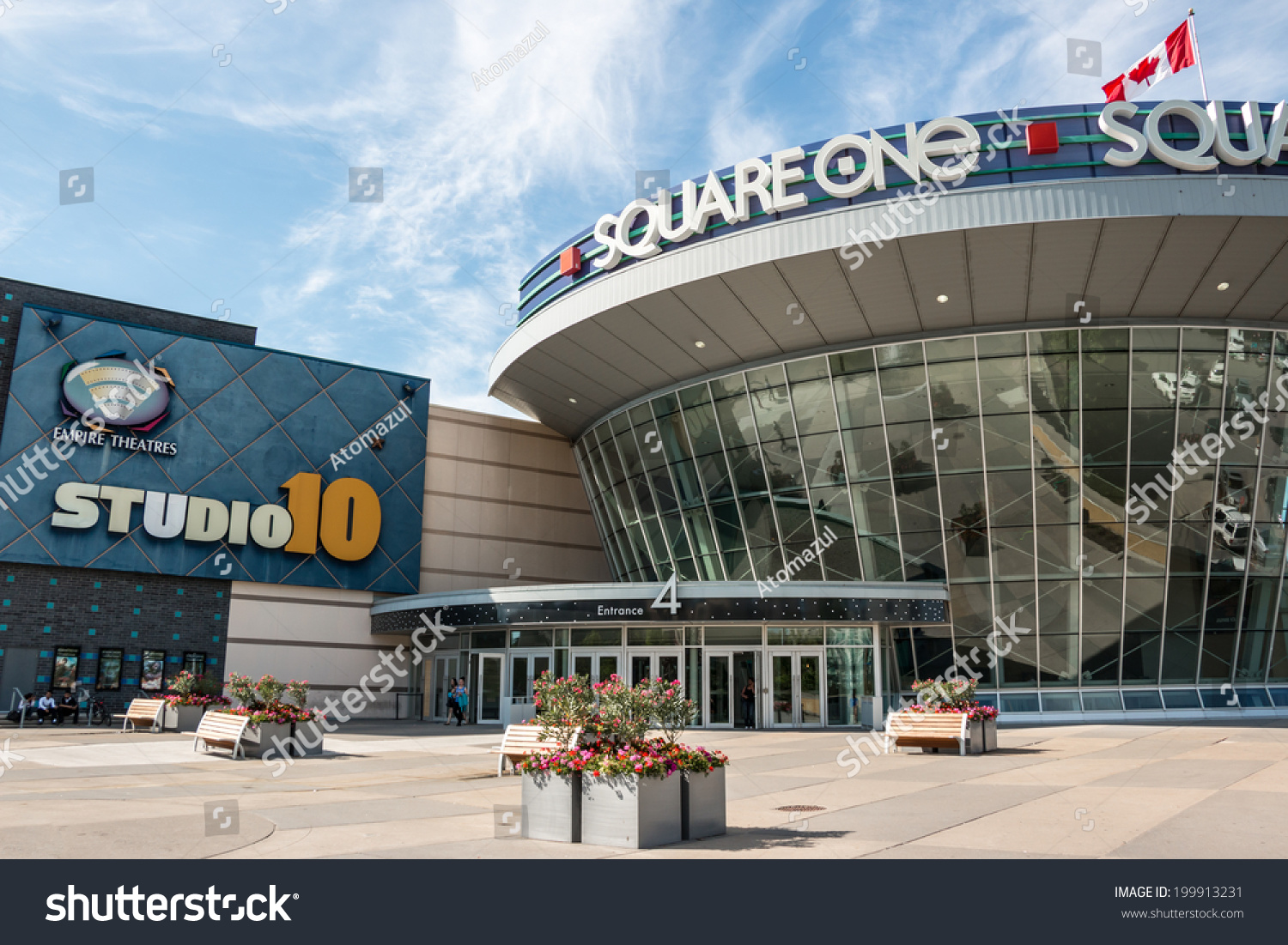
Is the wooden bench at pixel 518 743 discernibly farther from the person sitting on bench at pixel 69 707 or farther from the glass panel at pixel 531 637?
the person sitting on bench at pixel 69 707

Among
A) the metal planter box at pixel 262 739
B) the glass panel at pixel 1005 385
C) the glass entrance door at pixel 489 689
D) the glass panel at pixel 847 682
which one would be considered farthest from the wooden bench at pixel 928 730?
the glass entrance door at pixel 489 689

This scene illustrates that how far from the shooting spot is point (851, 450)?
99.1 ft

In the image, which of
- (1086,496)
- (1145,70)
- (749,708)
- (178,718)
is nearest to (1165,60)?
(1145,70)

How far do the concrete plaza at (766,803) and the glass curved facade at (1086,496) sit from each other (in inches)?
251

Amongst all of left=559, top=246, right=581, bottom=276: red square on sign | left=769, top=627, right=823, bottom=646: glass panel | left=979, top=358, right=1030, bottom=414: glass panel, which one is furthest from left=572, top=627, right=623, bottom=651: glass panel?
left=979, top=358, right=1030, bottom=414: glass panel

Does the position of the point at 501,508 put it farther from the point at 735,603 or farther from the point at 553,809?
the point at 553,809

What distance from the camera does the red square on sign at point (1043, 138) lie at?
2420 cm

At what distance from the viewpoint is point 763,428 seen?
31625 mm

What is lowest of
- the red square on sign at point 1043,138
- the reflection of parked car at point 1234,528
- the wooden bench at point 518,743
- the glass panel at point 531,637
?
the wooden bench at point 518,743

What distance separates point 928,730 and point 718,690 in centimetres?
1077
